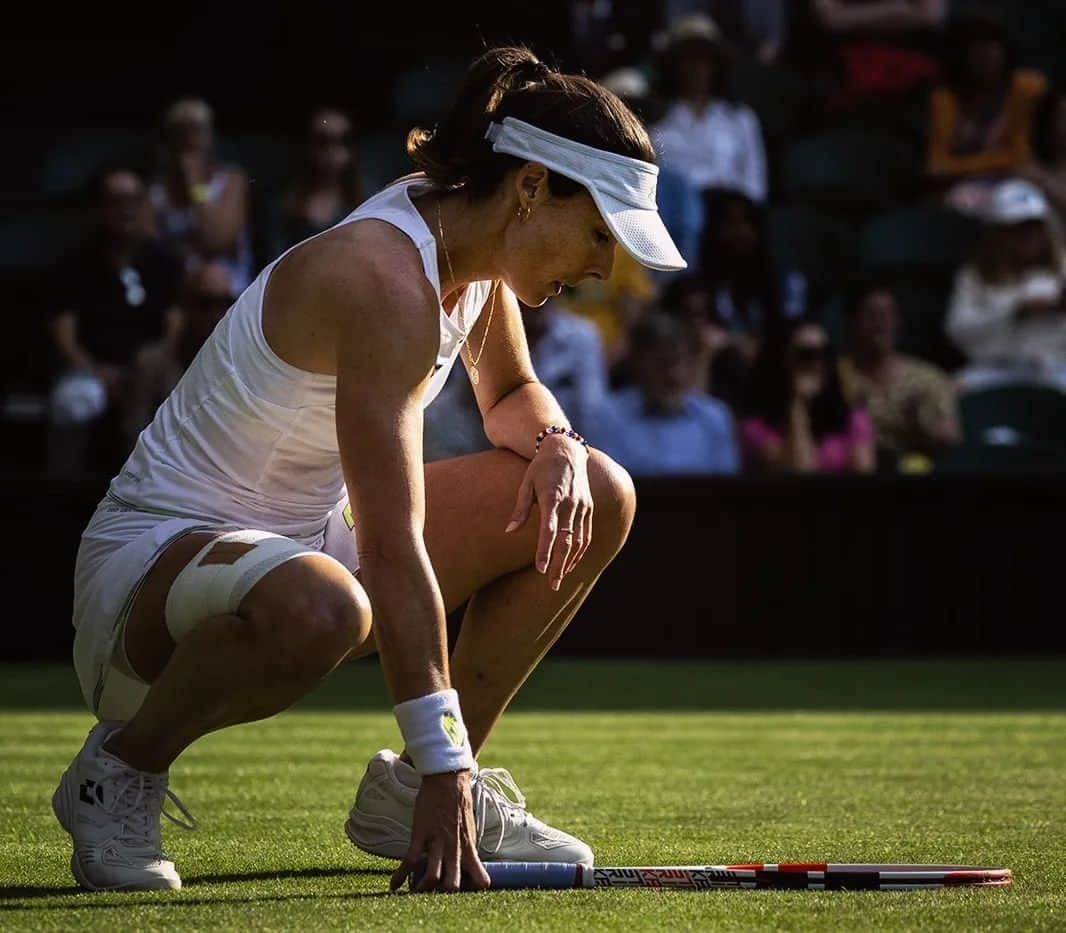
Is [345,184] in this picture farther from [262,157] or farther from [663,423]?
[663,423]

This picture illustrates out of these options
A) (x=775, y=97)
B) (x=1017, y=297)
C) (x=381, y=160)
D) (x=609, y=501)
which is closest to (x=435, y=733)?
(x=609, y=501)

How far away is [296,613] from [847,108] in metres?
9.49

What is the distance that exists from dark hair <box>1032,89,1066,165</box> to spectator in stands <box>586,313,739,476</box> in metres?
3.25

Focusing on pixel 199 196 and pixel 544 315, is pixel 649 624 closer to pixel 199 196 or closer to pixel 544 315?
pixel 544 315

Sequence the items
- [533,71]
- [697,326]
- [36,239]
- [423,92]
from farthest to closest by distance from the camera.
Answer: [423,92] < [36,239] < [697,326] < [533,71]

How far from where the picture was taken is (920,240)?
431 inches

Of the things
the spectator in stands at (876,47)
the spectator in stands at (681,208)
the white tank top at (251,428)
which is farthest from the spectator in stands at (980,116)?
the white tank top at (251,428)

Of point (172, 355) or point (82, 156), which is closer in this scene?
point (172, 355)

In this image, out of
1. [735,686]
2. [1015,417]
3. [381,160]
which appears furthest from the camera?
[381,160]

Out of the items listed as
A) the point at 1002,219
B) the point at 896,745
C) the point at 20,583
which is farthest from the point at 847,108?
the point at 896,745

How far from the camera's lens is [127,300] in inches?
378

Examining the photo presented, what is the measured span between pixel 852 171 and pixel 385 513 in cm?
895

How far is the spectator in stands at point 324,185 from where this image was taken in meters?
10.1

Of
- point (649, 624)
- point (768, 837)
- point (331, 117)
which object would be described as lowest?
point (649, 624)
